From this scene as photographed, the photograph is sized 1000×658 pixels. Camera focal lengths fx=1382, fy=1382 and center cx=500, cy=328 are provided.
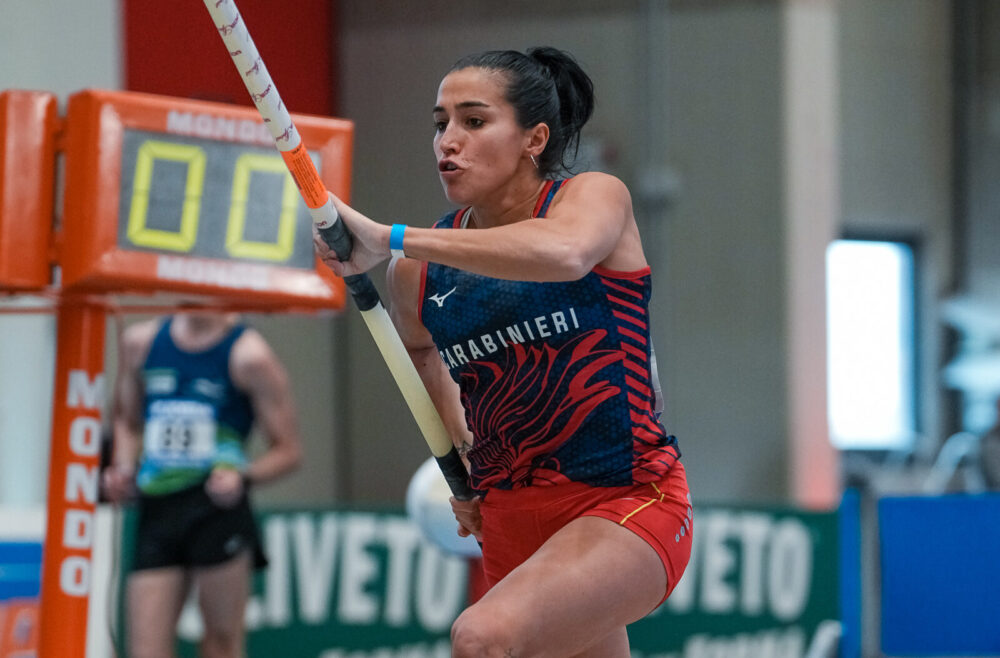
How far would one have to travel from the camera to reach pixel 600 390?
2619 millimetres

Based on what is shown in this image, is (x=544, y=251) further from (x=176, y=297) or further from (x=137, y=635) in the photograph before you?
(x=137, y=635)

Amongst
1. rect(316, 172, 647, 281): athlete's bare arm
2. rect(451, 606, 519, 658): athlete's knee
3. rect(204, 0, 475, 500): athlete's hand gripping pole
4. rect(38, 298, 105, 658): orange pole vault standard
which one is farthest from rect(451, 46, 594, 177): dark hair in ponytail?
rect(38, 298, 105, 658): orange pole vault standard

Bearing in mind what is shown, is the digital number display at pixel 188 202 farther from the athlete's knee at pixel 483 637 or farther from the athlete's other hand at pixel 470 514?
the athlete's knee at pixel 483 637

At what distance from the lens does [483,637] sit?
2.35 m

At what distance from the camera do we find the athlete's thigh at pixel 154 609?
4473mm

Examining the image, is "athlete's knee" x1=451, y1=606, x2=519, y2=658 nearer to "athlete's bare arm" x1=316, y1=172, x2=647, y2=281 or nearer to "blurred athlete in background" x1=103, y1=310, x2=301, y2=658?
"athlete's bare arm" x1=316, y1=172, x2=647, y2=281

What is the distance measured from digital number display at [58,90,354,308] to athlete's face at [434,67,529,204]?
0.57 metres

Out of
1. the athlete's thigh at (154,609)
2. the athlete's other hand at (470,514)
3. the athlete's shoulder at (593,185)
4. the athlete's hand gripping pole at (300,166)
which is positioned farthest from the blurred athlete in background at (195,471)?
the athlete's shoulder at (593,185)

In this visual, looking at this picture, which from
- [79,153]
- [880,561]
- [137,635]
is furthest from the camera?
[880,561]

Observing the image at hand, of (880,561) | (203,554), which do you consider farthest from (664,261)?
(203,554)

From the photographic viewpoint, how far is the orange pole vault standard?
3.18 metres

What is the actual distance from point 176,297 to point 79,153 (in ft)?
1.37

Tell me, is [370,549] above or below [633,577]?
below

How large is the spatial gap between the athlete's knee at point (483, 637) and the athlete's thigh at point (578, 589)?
0.04 feet
